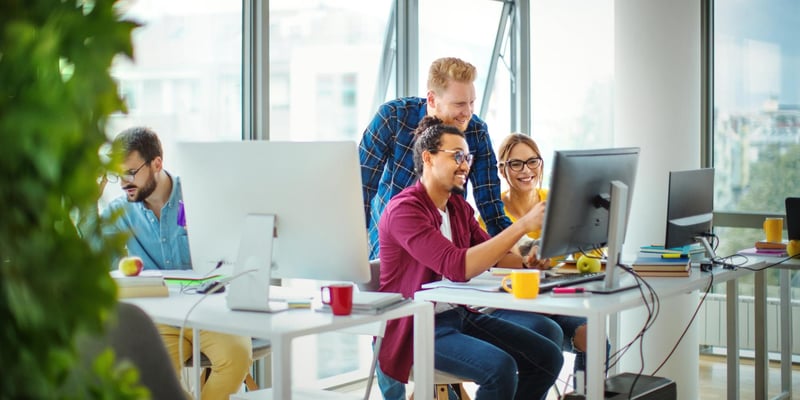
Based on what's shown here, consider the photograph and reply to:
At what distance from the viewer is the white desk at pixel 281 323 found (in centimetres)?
207

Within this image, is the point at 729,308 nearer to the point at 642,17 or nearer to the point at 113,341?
the point at 642,17

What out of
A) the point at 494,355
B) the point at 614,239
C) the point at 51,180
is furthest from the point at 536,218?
the point at 51,180

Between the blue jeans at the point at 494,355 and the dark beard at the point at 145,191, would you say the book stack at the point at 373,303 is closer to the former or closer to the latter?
the blue jeans at the point at 494,355

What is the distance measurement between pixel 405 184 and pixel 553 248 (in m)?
1.20

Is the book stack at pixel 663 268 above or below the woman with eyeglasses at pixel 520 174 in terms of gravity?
below

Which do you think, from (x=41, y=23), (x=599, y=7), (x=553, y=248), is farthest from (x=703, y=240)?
(x=41, y=23)

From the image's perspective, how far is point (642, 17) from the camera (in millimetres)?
4363

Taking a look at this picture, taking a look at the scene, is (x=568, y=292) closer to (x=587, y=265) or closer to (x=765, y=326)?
(x=587, y=265)

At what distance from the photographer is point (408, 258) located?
9.66 ft

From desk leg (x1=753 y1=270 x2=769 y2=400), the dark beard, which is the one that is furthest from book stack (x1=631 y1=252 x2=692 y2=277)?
the dark beard

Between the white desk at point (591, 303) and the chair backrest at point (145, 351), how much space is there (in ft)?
3.85

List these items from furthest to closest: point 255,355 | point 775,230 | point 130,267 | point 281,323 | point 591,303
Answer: point 775,230 → point 255,355 → point 130,267 → point 591,303 → point 281,323

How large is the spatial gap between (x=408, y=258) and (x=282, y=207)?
67 cm

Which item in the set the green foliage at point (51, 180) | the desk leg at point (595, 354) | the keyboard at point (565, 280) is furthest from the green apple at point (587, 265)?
the green foliage at point (51, 180)
